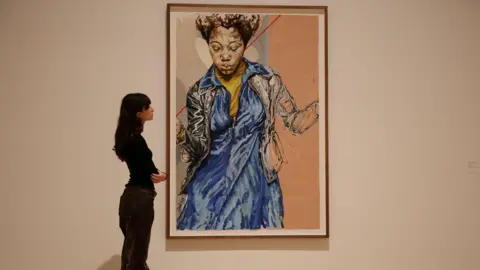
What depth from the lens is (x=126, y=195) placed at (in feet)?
7.11

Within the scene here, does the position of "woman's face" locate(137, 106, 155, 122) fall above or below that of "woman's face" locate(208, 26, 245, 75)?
below

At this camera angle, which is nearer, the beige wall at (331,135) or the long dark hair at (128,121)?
the long dark hair at (128,121)

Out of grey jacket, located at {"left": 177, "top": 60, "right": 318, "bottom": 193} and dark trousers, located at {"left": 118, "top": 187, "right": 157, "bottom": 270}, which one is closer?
dark trousers, located at {"left": 118, "top": 187, "right": 157, "bottom": 270}

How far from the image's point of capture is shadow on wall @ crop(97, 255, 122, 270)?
2650 millimetres

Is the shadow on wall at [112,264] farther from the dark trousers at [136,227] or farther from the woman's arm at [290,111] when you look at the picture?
the woman's arm at [290,111]

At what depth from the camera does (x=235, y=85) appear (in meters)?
2.72

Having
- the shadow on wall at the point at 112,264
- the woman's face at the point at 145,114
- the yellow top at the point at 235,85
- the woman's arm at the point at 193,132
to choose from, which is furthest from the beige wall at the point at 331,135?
the woman's face at the point at 145,114

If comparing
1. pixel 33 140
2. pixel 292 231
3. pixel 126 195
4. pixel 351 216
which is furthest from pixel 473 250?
pixel 33 140

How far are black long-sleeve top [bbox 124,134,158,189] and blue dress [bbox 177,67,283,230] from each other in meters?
0.53

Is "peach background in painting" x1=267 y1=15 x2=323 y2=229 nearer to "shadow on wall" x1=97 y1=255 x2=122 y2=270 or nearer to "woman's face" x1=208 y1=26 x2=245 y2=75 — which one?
"woman's face" x1=208 y1=26 x2=245 y2=75

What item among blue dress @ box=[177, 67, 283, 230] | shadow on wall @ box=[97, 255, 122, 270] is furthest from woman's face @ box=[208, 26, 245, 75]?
shadow on wall @ box=[97, 255, 122, 270]

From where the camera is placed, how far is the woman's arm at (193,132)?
2682 mm

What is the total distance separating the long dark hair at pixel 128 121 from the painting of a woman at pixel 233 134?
0.51 m

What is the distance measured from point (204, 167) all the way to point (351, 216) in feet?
2.55
